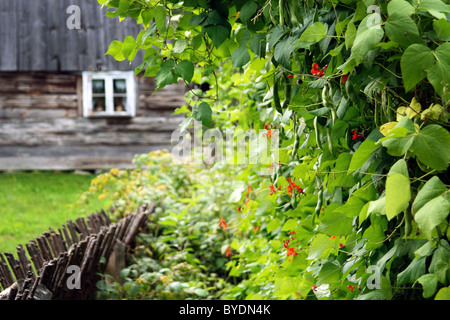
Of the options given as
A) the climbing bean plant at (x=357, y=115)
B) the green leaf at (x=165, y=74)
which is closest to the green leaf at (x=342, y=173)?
the climbing bean plant at (x=357, y=115)

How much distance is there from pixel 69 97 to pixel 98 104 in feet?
2.03

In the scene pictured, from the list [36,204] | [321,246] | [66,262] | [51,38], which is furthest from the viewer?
[51,38]

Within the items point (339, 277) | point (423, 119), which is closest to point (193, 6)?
point (423, 119)

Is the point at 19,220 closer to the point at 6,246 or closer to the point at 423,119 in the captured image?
the point at 6,246

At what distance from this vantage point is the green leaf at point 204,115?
5.98 feet

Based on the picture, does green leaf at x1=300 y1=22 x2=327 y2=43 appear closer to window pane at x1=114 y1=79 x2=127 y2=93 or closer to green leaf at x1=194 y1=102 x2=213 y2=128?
green leaf at x1=194 y1=102 x2=213 y2=128

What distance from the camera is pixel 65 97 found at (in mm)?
11414

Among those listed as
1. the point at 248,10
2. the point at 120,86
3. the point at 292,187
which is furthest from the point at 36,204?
the point at 248,10

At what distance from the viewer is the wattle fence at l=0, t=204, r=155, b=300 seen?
291cm

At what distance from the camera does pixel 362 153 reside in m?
1.36

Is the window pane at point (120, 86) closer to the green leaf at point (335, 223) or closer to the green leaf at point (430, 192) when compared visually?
the green leaf at point (335, 223)

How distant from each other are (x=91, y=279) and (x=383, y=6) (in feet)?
10.4

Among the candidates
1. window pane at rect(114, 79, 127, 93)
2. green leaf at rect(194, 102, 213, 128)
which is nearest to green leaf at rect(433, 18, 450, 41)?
green leaf at rect(194, 102, 213, 128)

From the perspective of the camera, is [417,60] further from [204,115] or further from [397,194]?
[204,115]
